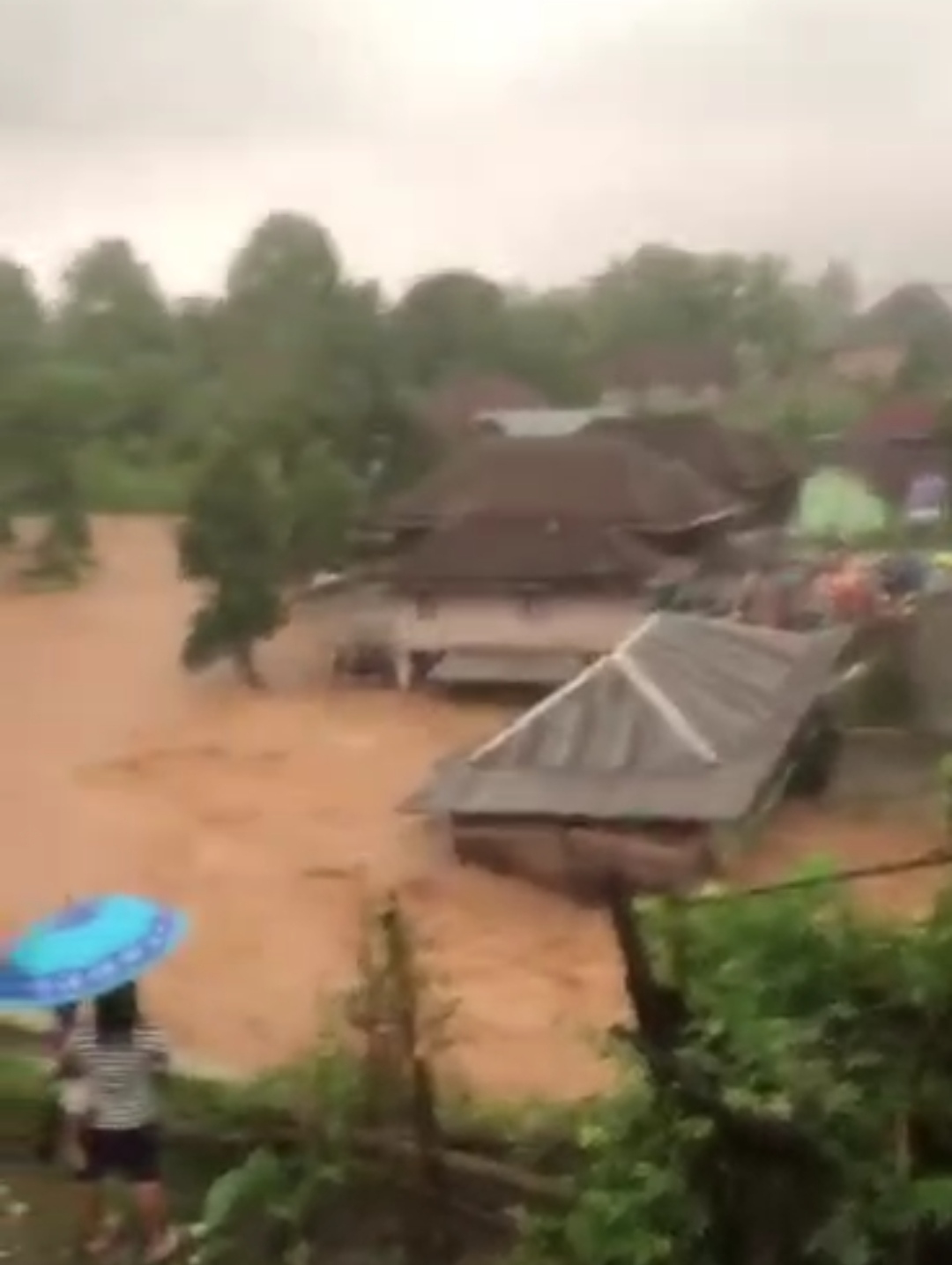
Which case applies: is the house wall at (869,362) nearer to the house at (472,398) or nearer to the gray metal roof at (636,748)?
the house at (472,398)

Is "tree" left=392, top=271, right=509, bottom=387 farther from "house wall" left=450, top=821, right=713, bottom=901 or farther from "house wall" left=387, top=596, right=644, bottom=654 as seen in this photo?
"house wall" left=450, top=821, right=713, bottom=901

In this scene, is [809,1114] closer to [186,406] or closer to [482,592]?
[482,592]

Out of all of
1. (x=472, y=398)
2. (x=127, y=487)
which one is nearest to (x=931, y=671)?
(x=472, y=398)

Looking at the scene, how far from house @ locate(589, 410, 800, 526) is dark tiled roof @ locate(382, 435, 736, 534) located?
1900 millimetres

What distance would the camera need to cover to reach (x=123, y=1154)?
382 cm

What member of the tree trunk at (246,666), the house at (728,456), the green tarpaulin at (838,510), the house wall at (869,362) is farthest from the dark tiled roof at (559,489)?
the house wall at (869,362)

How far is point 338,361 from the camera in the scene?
20609mm

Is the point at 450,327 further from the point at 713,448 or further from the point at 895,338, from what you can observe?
the point at 895,338

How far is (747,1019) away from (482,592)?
11.2 m

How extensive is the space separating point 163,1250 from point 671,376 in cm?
2673

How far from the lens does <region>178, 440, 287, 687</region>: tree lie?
46.6 ft

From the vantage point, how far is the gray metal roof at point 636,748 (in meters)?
8.66

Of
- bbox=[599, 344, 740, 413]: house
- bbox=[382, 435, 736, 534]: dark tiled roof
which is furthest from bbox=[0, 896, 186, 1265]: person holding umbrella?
bbox=[599, 344, 740, 413]: house

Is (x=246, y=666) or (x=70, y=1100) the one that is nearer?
(x=70, y=1100)
